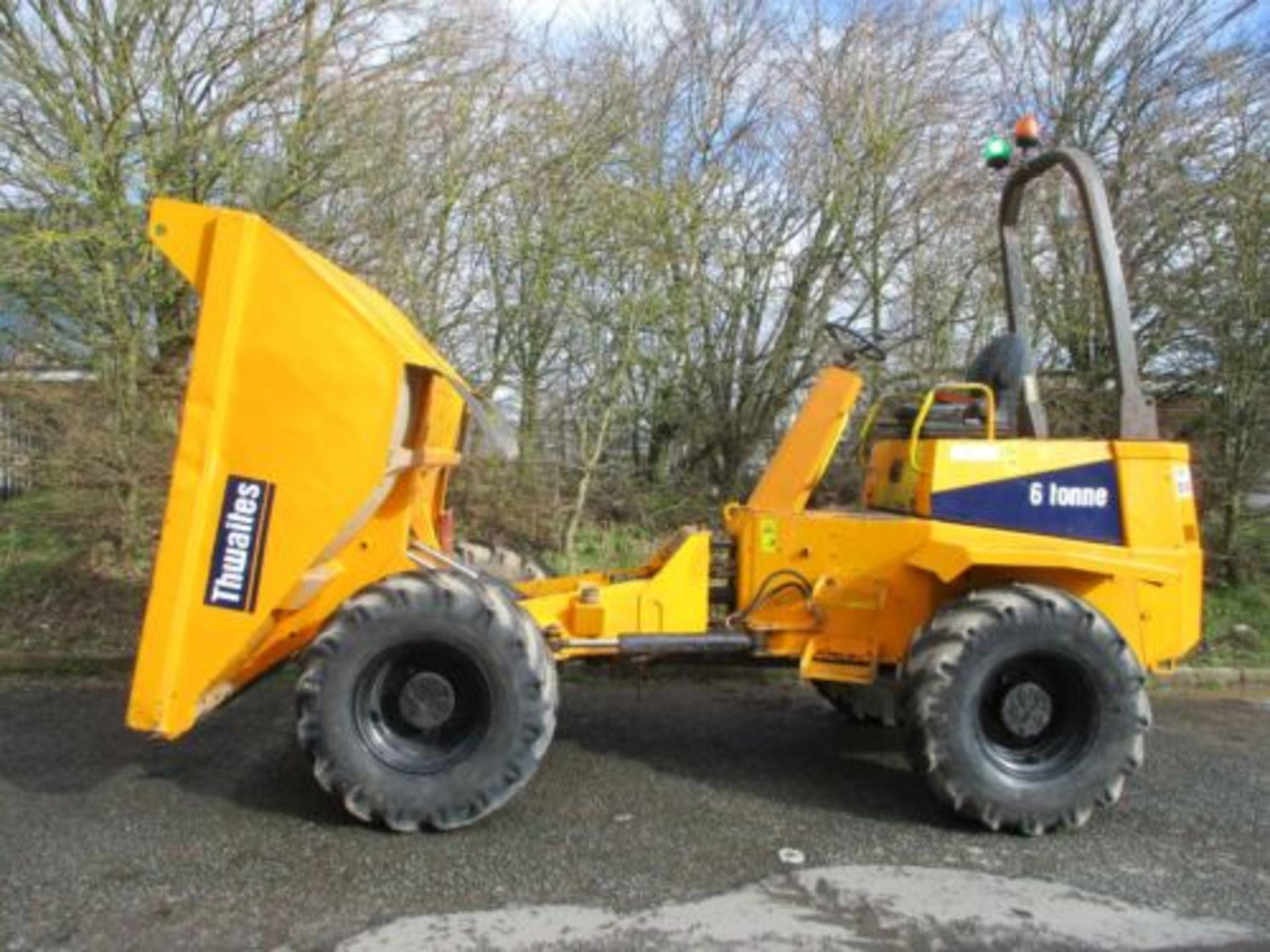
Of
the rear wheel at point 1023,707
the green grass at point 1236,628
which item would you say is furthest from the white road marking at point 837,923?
the green grass at point 1236,628

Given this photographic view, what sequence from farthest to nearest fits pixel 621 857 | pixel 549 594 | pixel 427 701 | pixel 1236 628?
pixel 1236 628 < pixel 549 594 < pixel 427 701 < pixel 621 857

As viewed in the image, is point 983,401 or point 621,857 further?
point 983,401

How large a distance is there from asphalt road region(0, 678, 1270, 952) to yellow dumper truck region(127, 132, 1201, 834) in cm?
30

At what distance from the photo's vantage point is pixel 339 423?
4.21 m

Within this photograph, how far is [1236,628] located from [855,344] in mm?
4915

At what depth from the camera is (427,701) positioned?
4461 mm

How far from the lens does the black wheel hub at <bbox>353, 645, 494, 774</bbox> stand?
4395 millimetres

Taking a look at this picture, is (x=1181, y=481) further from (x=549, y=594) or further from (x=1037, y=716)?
(x=549, y=594)

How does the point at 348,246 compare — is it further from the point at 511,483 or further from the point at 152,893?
the point at 152,893

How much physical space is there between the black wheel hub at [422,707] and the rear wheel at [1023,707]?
1770 millimetres

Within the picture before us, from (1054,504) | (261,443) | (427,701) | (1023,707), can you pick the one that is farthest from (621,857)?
(1054,504)

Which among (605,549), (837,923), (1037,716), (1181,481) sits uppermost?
(1181,481)

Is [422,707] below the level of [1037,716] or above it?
below

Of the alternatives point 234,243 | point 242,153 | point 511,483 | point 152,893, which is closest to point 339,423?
point 234,243
